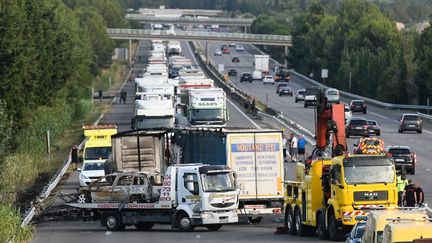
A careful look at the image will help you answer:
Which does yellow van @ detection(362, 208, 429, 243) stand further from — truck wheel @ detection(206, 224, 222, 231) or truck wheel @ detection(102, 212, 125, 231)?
truck wheel @ detection(102, 212, 125, 231)

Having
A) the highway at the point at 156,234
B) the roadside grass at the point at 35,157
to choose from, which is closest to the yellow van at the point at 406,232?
the highway at the point at 156,234

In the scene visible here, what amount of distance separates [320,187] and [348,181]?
74.9 inches

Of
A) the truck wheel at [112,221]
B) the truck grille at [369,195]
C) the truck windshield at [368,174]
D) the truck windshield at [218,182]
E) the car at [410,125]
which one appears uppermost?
the truck windshield at [368,174]

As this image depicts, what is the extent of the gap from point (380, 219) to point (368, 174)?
25.6 ft

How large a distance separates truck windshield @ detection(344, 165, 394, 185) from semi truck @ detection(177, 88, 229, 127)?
4222cm

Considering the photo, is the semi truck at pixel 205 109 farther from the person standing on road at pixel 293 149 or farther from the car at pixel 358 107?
the car at pixel 358 107

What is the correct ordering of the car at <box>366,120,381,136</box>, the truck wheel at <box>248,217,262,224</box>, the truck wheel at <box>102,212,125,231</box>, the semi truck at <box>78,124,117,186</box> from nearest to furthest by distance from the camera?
the truck wheel at <box>102,212,125,231</box> → the truck wheel at <box>248,217,262,224</box> → the semi truck at <box>78,124,117,186</box> → the car at <box>366,120,381,136</box>

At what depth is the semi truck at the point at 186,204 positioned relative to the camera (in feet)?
119

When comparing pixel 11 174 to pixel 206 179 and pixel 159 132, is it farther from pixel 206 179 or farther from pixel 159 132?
pixel 206 179

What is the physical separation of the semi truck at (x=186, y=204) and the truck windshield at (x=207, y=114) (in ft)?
121

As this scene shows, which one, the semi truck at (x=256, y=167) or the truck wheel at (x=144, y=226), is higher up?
the semi truck at (x=256, y=167)

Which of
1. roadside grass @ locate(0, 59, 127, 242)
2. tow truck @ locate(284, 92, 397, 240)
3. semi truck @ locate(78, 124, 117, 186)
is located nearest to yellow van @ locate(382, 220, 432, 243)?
tow truck @ locate(284, 92, 397, 240)

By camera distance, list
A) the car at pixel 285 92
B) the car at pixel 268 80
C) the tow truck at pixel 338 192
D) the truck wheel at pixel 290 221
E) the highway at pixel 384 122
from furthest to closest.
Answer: the car at pixel 268 80 < the car at pixel 285 92 < the highway at pixel 384 122 < the truck wheel at pixel 290 221 < the tow truck at pixel 338 192

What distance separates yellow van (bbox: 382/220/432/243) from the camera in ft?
74.7
